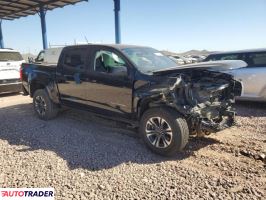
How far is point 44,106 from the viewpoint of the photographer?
654 cm

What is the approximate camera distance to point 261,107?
24.4 ft

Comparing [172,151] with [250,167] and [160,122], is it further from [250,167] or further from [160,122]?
[250,167]

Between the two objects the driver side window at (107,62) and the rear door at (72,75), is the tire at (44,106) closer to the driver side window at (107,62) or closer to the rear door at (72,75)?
the rear door at (72,75)

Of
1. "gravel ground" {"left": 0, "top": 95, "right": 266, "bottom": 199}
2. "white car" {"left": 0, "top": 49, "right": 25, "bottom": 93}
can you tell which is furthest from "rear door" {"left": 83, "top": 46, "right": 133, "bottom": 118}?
"white car" {"left": 0, "top": 49, "right": 25, "bottom": 93}

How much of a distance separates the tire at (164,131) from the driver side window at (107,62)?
1.11 meters

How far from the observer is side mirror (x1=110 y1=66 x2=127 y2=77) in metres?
4.71

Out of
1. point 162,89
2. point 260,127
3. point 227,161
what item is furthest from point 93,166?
point 260,127

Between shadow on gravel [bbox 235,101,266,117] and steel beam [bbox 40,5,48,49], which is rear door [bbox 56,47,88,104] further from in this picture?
steel beam [bbox 40,5,48,49]

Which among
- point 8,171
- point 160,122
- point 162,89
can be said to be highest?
point 162,89

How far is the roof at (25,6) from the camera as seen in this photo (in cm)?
1717

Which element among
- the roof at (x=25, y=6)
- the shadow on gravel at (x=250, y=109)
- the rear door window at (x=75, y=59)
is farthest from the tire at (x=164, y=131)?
the roof at (x=25, y=6)

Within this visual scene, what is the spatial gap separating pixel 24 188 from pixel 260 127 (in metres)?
4.62

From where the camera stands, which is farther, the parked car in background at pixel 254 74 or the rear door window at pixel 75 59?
the parked car in background at pixel 254 74

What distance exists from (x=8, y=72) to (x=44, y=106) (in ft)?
14.5
